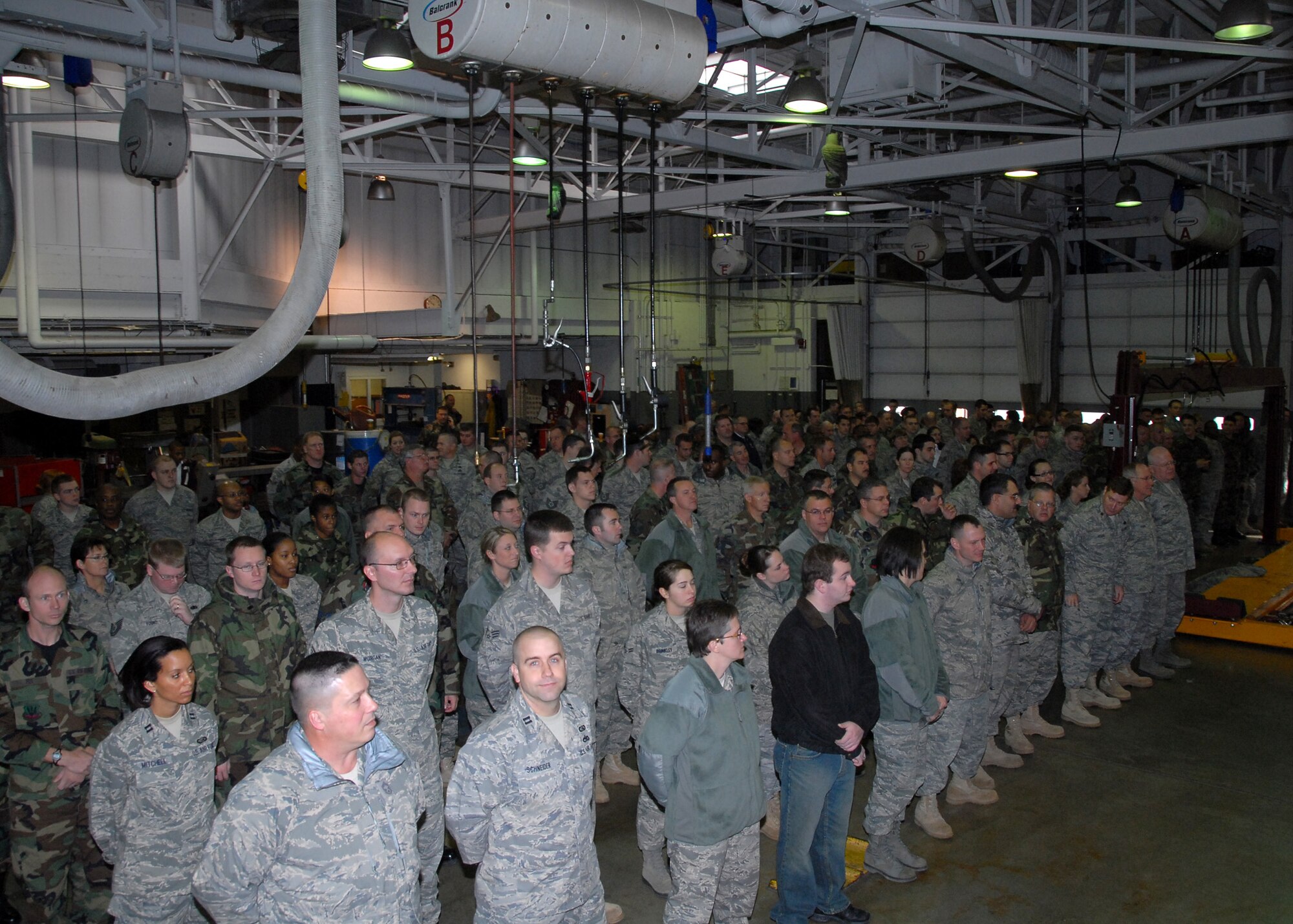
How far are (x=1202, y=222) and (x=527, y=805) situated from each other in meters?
11.9

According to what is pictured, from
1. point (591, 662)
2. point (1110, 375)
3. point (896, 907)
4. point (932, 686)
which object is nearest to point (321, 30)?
point (591, 662)

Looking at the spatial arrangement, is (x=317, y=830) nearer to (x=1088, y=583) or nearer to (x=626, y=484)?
(x=1088, y=583)

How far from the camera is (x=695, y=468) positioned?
932 cm

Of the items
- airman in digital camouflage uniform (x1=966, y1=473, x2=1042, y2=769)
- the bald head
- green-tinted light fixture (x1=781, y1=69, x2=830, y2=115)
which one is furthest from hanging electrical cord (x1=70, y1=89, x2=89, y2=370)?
airman in digital camouflage uniform (x1=966, y1=473, x2=1042, y2=769)

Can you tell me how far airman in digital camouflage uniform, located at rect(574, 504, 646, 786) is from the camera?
17.6ft

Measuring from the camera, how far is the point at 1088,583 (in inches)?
260

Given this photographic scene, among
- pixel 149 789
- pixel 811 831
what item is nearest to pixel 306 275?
pixel 149 789

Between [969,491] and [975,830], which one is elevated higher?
[969,491]

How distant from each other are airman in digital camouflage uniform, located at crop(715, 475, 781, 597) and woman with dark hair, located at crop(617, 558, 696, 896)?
1.85 metres

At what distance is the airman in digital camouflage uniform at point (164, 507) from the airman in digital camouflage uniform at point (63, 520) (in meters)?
0.42

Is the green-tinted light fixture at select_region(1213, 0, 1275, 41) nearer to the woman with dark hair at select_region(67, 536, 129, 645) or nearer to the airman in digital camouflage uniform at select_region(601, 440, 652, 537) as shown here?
the airman in digital camouflage uniform at select_region(601, 440, 652, 537)

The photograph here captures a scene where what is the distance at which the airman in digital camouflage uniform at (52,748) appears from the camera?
383cm

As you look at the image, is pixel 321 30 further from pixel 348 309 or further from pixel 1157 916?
pixel 348 309

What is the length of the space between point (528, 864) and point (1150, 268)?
2032cm
